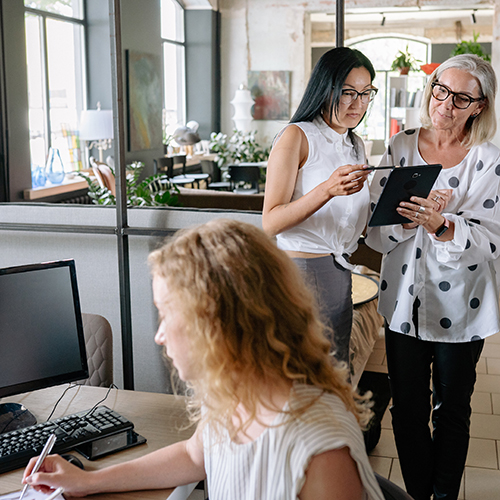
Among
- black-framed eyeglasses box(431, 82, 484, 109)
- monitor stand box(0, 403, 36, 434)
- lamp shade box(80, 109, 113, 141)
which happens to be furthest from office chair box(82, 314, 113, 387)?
lamp shade box(80, 109, 113, 141)

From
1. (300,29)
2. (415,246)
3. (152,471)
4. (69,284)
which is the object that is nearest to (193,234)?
(152,471)

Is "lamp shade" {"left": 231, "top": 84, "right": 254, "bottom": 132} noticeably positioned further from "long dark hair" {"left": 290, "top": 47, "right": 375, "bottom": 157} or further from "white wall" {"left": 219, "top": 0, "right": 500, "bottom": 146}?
"long dark hair" {"left": 290, "top": 47, "right": 375, "bottom": 157}

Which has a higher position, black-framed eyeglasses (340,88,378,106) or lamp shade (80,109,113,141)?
lamp shade (80,109,113,141)

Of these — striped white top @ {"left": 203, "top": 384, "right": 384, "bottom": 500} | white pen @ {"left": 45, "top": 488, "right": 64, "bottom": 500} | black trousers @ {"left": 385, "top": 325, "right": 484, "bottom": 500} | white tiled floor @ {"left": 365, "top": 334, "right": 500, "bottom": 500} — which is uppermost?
striped white top @ {"left": 203, "top": 384, "right": 384, "bottom": 500}

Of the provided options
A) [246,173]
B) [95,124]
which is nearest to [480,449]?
[95,124]

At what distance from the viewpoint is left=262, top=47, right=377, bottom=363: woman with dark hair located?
179 centimetres

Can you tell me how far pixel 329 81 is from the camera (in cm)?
179

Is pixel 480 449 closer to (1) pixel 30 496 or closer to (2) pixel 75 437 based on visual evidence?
(2) pixel 75 437

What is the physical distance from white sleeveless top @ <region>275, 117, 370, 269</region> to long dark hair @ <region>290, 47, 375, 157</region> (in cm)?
4

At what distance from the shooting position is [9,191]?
202 inches

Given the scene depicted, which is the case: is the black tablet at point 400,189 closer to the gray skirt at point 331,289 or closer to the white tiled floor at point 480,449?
the gray skirt at point 331,289

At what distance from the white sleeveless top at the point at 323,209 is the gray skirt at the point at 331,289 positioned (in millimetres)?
30

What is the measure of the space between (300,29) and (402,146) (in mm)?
8729

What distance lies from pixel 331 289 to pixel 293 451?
0.91 metres
